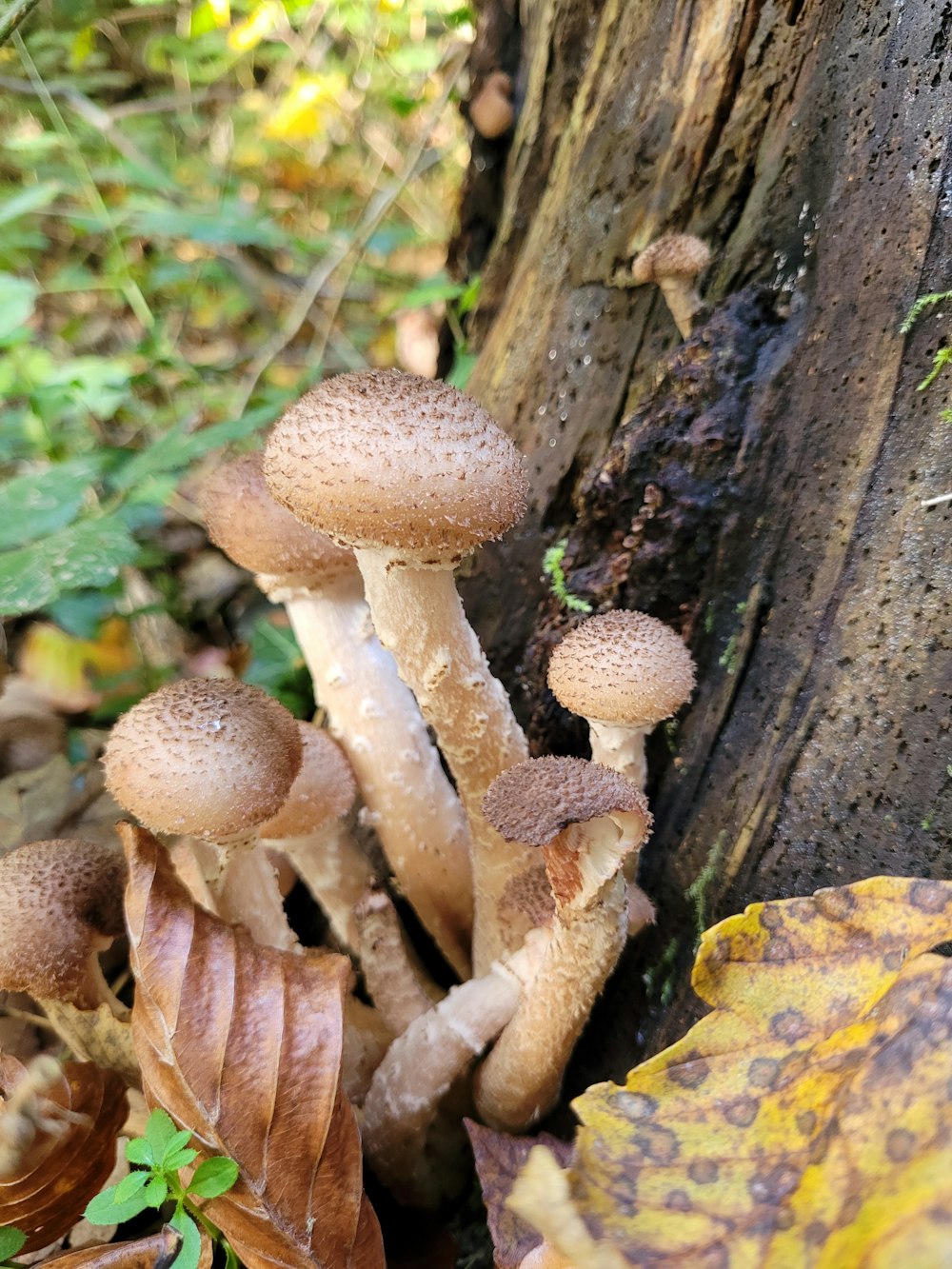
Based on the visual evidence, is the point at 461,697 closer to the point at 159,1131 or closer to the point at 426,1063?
the point at 426,1063

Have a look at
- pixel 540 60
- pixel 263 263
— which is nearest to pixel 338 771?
pixel 540 60

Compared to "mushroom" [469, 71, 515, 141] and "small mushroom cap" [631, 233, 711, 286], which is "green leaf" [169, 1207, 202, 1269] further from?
"mushroom" [469, 71, 515, 141]

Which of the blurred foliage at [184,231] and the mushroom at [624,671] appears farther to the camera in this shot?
the blurred foliage at [184,231]

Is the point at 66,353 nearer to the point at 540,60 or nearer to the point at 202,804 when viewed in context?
the point at 540,60

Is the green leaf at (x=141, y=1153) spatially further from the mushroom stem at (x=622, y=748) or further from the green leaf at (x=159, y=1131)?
the mushroom stem at (x=622, y=748)

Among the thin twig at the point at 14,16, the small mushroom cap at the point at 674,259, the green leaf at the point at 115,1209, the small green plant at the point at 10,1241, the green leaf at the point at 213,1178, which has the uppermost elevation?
the thin twig at the point at 14,16

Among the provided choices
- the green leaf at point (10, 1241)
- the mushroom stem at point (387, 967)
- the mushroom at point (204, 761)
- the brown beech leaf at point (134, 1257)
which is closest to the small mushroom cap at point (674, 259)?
the mushroom at point (204, 761)
